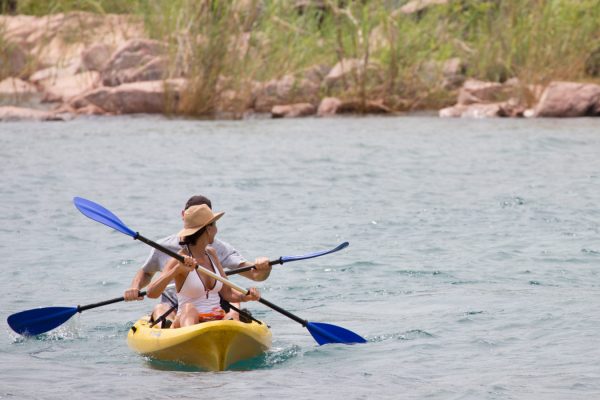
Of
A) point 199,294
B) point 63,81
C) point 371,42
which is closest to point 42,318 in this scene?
point 199,294

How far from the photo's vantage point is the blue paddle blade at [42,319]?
7637 mm

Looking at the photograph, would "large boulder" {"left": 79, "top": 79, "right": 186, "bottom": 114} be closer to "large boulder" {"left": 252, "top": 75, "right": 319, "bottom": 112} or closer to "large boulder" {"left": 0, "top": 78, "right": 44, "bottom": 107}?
"large boulder" {"left": 0, "top": 78, "right": 44, "bottom": 107}

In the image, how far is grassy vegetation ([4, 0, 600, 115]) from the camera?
71.2ft

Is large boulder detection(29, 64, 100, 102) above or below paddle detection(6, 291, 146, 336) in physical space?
below

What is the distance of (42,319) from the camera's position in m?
7.66

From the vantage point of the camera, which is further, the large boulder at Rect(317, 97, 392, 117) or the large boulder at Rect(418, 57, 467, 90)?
the large boulder at Rect(418, 57, 467, 90)

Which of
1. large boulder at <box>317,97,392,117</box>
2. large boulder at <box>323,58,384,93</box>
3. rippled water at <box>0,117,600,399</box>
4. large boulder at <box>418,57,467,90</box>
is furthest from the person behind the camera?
large boulder at <box>418,57,467,90</box>

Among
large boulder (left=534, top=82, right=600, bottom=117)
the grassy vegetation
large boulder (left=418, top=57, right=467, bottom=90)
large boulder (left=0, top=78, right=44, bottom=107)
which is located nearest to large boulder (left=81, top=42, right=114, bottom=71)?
the grassy vegetation

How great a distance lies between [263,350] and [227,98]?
50.9 ft

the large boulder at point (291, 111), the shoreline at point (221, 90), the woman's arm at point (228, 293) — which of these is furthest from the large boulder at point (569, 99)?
the woman's arm at point (228, 293)

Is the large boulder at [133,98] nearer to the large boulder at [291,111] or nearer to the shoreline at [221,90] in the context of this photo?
the shoreline at [221,90]

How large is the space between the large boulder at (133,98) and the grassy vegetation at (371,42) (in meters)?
0.50

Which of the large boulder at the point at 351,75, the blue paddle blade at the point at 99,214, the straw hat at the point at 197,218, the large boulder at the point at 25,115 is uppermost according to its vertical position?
the straw hat at the point at 197,218

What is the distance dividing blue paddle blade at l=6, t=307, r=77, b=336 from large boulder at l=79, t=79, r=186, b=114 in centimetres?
1482
